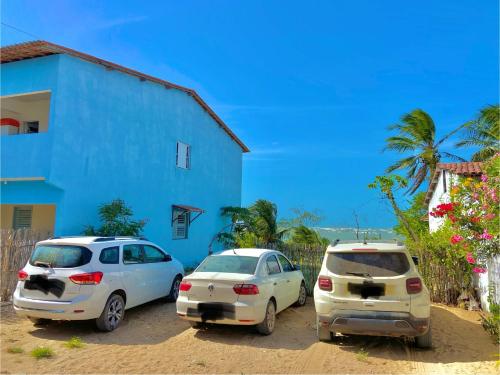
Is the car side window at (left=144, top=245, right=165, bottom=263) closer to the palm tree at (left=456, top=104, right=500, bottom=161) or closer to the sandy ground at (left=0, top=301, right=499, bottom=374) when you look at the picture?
the sandy ground at (left=0, top=301, right=499, bottom=374)

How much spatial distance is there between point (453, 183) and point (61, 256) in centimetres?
1157

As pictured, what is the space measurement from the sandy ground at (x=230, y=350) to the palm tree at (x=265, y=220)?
10.1 metres

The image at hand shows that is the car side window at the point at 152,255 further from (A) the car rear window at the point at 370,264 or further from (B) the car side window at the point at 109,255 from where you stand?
(A) the car rear window at the point at 370,264

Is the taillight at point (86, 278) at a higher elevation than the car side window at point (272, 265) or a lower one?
lower

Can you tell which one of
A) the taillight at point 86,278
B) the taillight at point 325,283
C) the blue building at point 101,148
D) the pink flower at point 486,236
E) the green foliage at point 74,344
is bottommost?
the green foliage at point 74,344

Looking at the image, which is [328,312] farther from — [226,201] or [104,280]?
[226,201]

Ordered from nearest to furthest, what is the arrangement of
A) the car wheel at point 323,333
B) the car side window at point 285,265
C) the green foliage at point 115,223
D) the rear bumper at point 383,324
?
the rear bumper at point 383,324 < the car wheel at point 323,333 < the car side window at point 285,265 < the green foliage at point 115,223

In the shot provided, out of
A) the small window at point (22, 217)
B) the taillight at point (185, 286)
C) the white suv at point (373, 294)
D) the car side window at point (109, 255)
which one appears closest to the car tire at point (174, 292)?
the car side window at point (109, 255)

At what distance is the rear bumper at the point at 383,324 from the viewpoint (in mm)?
5566

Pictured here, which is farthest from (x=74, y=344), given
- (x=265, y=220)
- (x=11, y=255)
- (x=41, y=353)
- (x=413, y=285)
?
(x=265, y=220)

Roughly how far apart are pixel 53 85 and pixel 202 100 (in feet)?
24.4

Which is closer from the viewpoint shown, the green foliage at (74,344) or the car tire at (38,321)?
the green foliage at (74,344)

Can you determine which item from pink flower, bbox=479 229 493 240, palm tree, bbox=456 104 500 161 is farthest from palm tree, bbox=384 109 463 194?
pink flower, bbox=479 229 493 240

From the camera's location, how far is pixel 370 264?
19.7 ft
